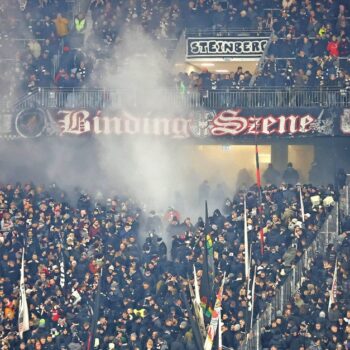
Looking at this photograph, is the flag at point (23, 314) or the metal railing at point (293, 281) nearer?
the metal railing at point (293, 281)

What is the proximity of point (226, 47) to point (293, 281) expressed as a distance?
11.4 meters

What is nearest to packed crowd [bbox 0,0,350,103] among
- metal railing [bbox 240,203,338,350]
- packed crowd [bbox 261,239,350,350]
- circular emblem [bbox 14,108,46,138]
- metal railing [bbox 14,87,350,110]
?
metal railing [bbox 14,87,350,110]

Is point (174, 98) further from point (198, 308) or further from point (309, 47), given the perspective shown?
point (198, 308)

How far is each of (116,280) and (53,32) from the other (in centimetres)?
1167

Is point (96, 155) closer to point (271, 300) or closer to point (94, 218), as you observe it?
point (94, 218)

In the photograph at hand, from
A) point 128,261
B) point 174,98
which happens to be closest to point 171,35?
point 174,98

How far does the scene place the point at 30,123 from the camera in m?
37.5

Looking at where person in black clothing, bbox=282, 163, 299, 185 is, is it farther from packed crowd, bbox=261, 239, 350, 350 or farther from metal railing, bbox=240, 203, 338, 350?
packed crowd, bbox=261, 239, 350, 350

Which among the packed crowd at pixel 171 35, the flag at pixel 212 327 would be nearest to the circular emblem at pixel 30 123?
the packed crowd at pixel 171 35

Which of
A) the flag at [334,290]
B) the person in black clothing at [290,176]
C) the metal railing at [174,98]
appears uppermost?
the metal railing at [174,98]

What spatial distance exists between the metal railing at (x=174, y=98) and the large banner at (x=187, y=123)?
201 millimetres

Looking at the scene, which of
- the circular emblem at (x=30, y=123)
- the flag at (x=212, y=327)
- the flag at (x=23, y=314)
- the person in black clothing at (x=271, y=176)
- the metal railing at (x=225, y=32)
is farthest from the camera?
the metal railing at (x=225, y=32)

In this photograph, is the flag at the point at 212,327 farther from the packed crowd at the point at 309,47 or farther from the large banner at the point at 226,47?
the large banner at the point at 226,47

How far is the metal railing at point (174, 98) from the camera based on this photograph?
37.7 metres
